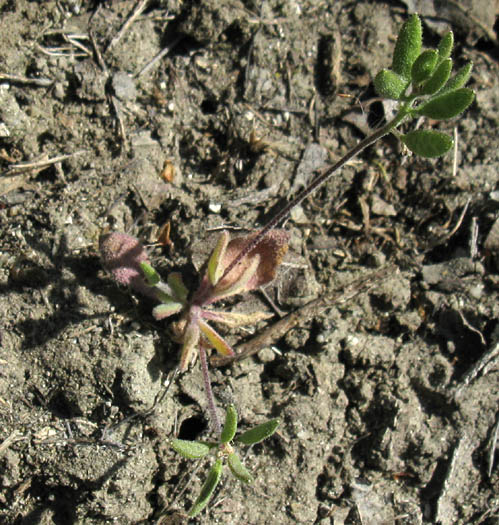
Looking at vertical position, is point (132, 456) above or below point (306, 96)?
below

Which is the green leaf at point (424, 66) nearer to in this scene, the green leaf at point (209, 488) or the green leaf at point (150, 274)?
the green leaf at point (150, 274)

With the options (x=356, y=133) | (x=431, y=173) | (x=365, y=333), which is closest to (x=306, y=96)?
(x=356, y=133)

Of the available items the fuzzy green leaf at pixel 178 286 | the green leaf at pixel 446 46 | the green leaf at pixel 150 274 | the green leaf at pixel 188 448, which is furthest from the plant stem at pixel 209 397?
the green leaf at pixel 446 46

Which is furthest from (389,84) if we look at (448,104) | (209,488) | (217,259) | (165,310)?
(209,488)

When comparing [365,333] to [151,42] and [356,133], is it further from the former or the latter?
[151,42]

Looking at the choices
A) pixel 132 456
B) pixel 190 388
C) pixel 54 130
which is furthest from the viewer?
pixel 54 130

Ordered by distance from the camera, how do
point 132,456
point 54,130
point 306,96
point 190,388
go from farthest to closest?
point 306,96 → point 54,130 → point 190,388 → point 132,456
